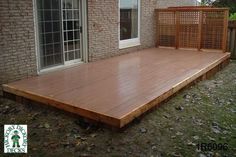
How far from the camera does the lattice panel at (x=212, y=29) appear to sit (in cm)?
862

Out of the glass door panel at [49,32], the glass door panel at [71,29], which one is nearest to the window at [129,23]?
the glass door panel at [71,29]

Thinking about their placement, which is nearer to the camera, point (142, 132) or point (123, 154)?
point (123, 154)

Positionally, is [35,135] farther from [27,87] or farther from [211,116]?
[211,116]

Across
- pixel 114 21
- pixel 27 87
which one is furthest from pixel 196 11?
pixel 27 87

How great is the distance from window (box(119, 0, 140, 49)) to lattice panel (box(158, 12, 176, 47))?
108cm

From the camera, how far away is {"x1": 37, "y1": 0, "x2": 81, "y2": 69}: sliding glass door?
5.69 metres

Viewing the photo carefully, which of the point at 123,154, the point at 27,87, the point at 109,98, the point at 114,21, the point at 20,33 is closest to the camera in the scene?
the point at 123,154

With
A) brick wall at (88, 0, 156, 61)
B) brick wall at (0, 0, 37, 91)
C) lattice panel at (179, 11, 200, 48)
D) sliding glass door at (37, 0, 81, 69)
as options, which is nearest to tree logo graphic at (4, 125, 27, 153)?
brick wall at (0, 0, 37, 91)

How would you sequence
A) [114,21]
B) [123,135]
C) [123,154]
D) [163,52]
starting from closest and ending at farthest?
[123,154]
[123,135]
[114,21]
[163,52]

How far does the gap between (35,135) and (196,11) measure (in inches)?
266

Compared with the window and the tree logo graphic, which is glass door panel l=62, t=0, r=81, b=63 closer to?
the window

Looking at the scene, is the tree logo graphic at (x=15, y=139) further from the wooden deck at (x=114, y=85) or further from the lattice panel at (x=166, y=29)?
the lattice panel at (x=166, y=29)

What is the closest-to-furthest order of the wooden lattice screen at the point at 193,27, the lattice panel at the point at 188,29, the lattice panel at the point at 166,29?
1. the wooden lattice screen at the point at 193,27
2. the lattice panel at the point at 188,29
3. the lattice panel at the point at 166,29

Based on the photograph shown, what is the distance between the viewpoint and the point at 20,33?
5.19 m
